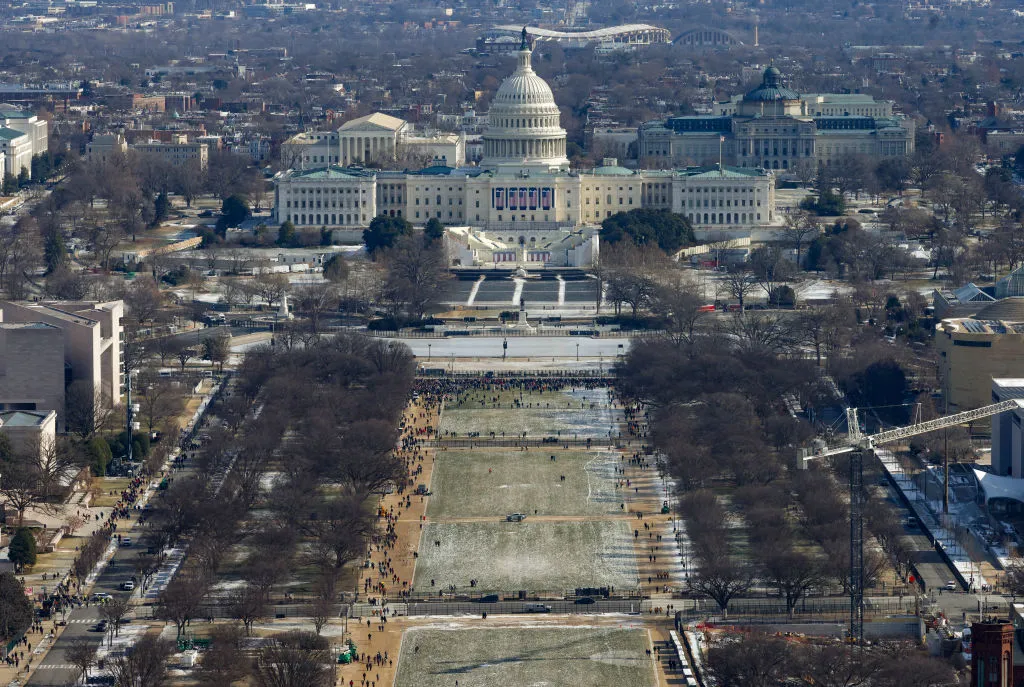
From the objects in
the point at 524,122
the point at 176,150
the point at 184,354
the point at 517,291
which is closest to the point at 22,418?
the point at 184,354

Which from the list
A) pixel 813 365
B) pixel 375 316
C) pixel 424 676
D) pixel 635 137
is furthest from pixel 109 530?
pixel 635 137

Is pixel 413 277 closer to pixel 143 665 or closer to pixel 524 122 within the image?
pixel 524 122

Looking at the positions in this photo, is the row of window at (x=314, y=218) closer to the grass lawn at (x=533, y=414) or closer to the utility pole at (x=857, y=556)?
the grass lawn at (x=533, y=414)

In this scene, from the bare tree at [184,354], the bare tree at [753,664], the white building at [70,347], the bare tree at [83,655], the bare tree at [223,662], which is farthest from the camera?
the bare tree at [184,354]

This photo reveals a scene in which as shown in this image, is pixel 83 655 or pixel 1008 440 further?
pixel 1008 440

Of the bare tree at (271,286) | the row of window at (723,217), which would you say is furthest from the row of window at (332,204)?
the bare tree at (271,286)
